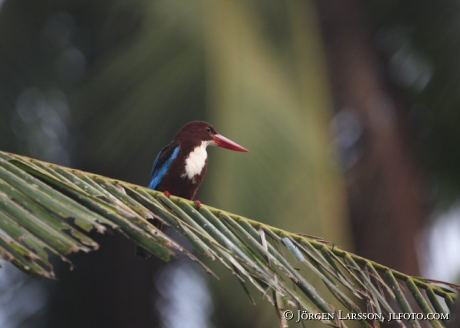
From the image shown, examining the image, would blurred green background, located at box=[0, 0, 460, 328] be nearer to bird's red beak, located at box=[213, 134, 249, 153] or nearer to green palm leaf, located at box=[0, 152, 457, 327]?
bird's red beak, located at box=[213, 134, 249, 153]

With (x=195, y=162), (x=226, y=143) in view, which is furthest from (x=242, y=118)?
(x=195, y=162)

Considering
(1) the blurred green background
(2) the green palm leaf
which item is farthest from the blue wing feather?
(2) the green palm leaf

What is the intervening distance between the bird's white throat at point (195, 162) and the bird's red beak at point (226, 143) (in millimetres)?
154

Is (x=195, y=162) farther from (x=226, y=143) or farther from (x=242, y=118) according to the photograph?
(x=242, y=118)

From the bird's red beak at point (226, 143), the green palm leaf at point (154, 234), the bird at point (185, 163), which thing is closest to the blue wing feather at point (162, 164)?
the bird at point (185, 163)

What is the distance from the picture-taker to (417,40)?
6.08 m

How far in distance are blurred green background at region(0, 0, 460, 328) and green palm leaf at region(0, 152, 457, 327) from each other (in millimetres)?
1792

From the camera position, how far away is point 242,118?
4.60 m

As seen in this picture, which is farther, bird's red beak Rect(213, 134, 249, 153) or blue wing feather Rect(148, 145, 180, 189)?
bird's red beak Rect(213, 134, 249, 153)

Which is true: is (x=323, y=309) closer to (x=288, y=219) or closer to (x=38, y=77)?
(x=288, y=219)

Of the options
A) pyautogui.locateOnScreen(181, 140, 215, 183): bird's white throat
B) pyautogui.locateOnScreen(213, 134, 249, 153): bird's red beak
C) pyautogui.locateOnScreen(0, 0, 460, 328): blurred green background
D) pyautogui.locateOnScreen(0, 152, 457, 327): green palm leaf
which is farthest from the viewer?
pyautogui.locateOnScreen(0, 0, 460, 328): blurred green background

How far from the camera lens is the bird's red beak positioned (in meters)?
4.23

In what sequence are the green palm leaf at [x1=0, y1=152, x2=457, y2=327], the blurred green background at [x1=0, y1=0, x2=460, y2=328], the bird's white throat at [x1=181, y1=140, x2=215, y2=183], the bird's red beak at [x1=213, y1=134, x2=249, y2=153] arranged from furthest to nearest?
the blurred green background at [x1=0, y1=0, x2=460, y2=328], the bird's red beak at [x1=213, y1=134, x2=249, y2=153], the bird's white throat at [x1=181, y1=140, x2=215, y2=183], the green palm leaf at [x1=0, y1=152, x2=457, y2=327]

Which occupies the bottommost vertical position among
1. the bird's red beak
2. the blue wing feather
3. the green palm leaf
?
the green palm leaf
